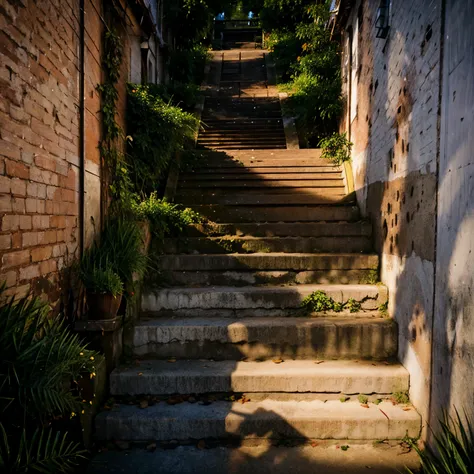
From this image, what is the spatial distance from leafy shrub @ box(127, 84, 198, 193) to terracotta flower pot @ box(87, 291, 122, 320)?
2312mm

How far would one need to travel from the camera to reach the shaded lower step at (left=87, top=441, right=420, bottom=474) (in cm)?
264

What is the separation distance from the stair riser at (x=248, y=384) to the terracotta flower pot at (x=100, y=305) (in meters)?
0.51

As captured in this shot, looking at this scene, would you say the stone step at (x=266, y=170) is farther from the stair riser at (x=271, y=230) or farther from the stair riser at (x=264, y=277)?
the stair riser at (x=264, y=277)

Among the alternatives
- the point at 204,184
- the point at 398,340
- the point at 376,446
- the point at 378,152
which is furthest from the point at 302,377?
the point at 204,184

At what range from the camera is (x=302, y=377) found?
326 cm

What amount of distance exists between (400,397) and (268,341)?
118 cm

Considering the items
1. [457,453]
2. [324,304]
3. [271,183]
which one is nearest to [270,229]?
[324,304]

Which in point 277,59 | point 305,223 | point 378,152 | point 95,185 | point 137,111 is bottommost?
point 305,223

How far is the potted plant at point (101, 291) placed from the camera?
10.7ft

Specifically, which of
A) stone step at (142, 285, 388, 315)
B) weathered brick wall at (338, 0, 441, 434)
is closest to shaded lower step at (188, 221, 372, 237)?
weathered brick wall at (338, 0, 441, 434)

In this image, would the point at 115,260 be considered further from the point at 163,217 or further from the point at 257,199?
the point at 257,199

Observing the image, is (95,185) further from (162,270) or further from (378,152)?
(378,152)

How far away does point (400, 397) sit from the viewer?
323 cm

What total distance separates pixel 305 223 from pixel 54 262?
3215 mm
